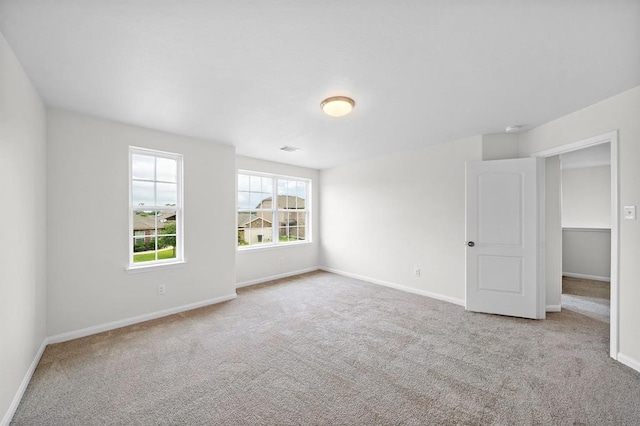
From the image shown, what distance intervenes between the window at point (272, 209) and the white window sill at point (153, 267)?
55.0 inches

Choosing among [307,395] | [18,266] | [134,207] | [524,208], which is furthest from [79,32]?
[524,208]

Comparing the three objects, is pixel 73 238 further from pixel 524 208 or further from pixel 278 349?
pixel 524 208

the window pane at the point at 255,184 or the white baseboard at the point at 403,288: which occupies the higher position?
the window pane at the point at 255,184

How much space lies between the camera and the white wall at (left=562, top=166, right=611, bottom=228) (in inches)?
211

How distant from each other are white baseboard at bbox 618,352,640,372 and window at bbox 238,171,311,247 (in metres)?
4.78

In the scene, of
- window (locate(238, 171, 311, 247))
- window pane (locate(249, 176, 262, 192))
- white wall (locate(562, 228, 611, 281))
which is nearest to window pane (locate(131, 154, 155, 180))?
window (locate(238, 171, 311, 247))

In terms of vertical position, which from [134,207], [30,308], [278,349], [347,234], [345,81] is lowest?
[278,349]

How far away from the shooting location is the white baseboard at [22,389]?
5.47 ft

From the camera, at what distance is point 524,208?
10.8ft

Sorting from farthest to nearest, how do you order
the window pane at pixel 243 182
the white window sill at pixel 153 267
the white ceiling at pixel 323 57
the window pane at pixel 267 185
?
Result: the window pane at pixel 267 185, the window pane at pixel 243 182, the white window sill at pixel 153 267, the white ceiling at pixel 323 57

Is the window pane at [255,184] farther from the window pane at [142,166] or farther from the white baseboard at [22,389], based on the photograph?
the white baseboard at [22,389]

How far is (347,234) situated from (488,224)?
265cm

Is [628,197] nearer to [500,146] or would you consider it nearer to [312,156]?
[500,146]

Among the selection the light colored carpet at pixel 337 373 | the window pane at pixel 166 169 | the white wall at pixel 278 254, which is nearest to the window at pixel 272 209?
the white wall at pixel 278 254
